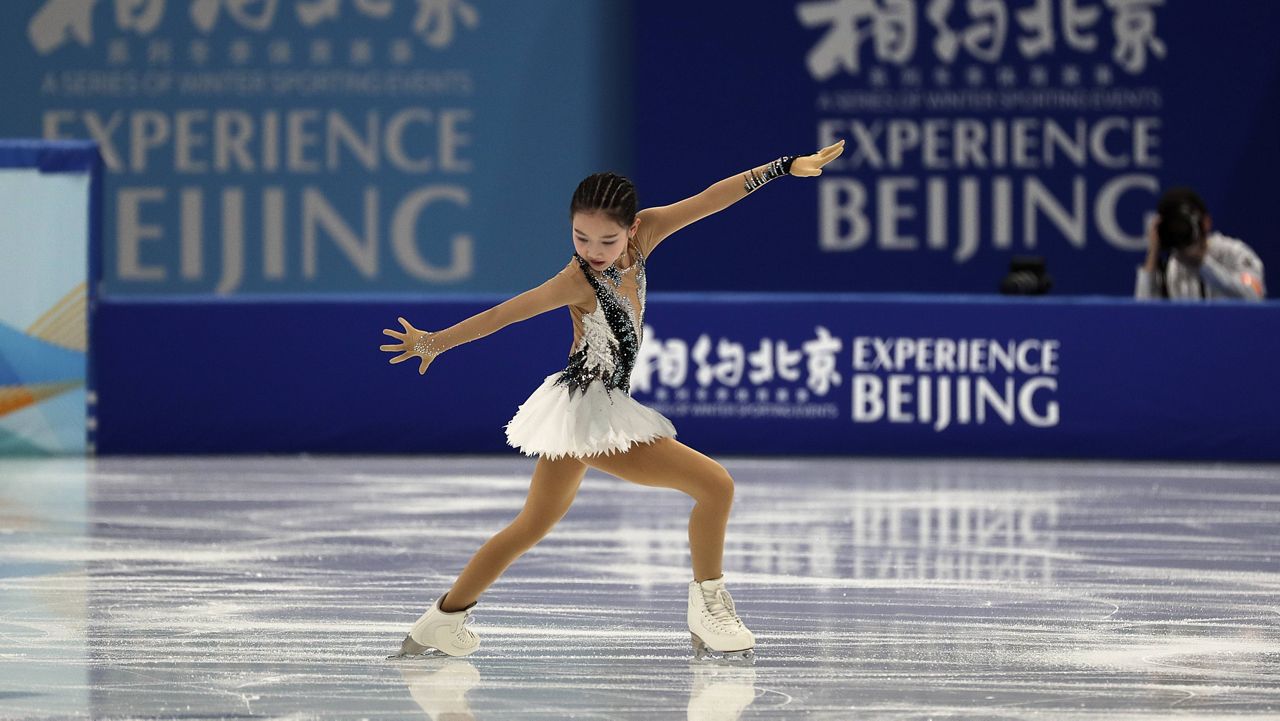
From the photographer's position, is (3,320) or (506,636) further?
(3,320)

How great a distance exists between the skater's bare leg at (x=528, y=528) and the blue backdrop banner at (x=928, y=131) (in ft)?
34.5

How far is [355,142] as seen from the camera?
55.3 ft

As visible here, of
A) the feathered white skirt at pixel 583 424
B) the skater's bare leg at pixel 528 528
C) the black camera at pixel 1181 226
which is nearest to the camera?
the feathered white skirt at pixel 583 424

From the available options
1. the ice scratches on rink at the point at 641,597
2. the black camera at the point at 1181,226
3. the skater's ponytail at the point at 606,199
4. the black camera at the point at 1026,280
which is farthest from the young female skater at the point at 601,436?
the black camera at the point at 1026,280

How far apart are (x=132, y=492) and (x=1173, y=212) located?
6143 millimetres

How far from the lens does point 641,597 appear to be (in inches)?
257

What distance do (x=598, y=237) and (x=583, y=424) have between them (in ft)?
1.59

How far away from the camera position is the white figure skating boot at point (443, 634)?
5.32m

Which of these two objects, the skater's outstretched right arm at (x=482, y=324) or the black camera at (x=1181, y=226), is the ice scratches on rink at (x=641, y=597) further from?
the black camera at (x=1181, y=226)

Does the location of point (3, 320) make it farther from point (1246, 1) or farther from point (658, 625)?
point (1246, 1)

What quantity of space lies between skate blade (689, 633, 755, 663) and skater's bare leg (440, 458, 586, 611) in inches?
19.7

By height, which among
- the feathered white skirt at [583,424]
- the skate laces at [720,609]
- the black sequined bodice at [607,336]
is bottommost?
the skate laces at [720,609]

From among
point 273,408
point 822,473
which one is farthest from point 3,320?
point 822,473

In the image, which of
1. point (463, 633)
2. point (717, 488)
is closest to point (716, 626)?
point (717, 488)
